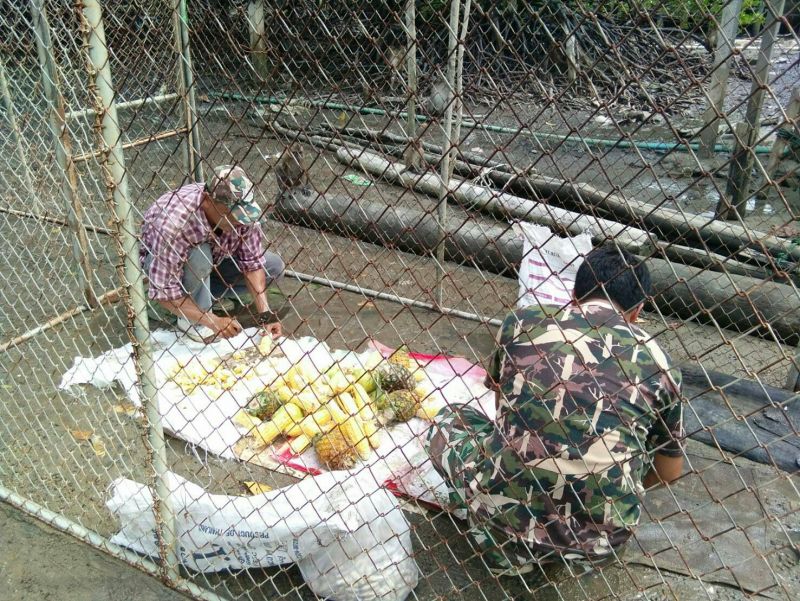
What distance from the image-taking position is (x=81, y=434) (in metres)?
3.20

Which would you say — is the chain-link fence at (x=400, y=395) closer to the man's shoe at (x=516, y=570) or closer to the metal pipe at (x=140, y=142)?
the man's shoe at (x=516, y=570)

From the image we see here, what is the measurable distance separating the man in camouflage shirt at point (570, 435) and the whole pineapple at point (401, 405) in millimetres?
941

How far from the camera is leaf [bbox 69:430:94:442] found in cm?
317

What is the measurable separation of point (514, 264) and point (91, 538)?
349cm

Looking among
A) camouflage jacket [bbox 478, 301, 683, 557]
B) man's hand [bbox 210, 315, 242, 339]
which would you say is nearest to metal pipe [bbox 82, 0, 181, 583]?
camouflage jacket [bbox 478, 301, 683, 557]

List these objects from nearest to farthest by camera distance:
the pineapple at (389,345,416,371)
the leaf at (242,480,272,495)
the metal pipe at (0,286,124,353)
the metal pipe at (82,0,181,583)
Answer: the metal pipe at (82,0,181,583) < the leaf at (242,480,272,495) < the pineapple at (389,345,416,371) < the metal pipe at (0,286,124,353)

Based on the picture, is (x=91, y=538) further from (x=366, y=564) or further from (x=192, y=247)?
(x=192, y=247)

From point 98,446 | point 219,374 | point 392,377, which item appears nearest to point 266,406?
point 219,374

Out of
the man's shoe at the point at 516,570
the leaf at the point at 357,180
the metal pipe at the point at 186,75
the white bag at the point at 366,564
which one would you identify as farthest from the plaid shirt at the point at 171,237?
the leaf at the point at 357,180

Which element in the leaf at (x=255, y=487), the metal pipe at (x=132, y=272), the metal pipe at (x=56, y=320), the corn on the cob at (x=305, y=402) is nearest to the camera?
the metal pipe at (x=132, y=272)

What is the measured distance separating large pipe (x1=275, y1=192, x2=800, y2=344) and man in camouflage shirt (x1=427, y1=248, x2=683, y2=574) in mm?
1384

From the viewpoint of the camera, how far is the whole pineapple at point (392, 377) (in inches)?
135

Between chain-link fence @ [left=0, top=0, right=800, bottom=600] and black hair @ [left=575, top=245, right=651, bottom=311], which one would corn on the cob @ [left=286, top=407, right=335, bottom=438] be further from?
black hair @ [left=575, top=245, right=651, bottom=311]

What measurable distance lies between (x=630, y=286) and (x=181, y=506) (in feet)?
5.70
